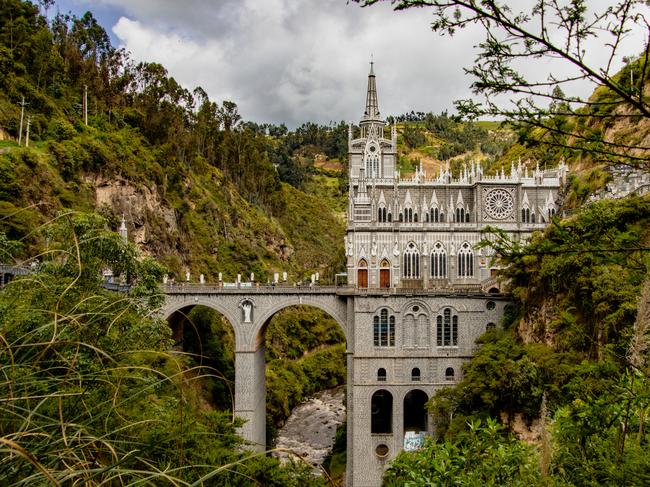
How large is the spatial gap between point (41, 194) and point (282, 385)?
26.4m

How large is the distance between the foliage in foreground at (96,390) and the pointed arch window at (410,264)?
23.1 metres

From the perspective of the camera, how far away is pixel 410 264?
42594 millimetres

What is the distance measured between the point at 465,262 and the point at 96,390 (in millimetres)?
39837

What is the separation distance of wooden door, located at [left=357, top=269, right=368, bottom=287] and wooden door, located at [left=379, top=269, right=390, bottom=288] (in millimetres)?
1081

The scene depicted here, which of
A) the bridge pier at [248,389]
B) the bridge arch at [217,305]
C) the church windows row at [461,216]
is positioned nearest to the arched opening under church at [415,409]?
the bridge pier at [248,389]

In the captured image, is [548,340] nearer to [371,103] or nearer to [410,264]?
[410,264]

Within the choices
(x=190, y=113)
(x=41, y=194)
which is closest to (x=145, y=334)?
(x=41, y=194)

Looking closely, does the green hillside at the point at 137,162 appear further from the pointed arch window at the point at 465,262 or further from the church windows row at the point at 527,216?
the church windows row at the point at 527,216

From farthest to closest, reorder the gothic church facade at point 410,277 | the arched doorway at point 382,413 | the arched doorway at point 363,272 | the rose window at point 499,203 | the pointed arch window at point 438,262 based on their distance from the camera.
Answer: the rose window at point 499,203 < the pointed arch window at point 438,262 < the arched doorway at point 363,272 < the arched doorway at point 382,413 < the gothic church facade at point 410,277

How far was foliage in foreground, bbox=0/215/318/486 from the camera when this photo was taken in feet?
11.6

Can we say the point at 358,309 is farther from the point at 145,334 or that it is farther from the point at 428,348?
the point at 145,334

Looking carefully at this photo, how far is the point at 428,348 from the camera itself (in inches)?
1383

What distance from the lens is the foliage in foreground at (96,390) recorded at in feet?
11.6

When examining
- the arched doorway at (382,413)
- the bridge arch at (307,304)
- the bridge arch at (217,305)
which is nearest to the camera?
the arched doorway at (382,413)
